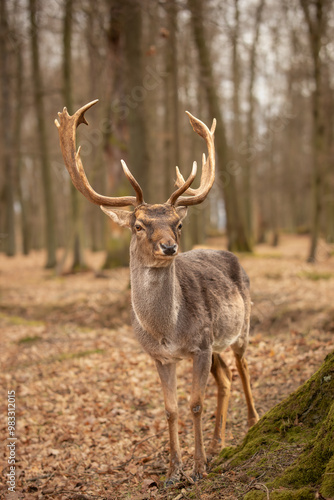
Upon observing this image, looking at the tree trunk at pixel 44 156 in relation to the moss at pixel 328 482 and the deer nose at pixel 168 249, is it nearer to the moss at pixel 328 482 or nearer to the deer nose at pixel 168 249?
the deer nose at pixel 168 249

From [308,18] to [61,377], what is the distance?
1325 centimetres

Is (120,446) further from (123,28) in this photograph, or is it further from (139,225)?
(123,28)

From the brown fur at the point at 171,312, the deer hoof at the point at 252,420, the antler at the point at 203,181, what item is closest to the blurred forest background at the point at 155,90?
the antler at the point at 203,181

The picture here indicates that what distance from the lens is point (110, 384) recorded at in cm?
754

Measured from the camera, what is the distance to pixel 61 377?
25.6 ft

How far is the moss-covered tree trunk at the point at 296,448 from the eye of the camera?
3.37 m

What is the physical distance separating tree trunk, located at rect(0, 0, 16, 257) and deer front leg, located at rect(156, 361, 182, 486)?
32.8 feet

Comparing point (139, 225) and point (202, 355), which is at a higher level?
point (139, 225)

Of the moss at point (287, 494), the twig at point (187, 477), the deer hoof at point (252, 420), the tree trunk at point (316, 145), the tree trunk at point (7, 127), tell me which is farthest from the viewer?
the tree trunk at point (7, 127)

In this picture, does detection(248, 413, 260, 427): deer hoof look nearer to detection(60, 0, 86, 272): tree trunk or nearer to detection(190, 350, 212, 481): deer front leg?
detection(190, 350, 212, 481): deer front leg

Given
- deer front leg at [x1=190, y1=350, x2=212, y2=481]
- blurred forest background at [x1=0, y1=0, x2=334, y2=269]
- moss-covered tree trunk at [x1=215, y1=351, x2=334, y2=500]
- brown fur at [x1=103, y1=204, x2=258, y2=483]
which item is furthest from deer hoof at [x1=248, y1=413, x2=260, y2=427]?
blurred forest background at [x1=0, y1=0, x2=334, y2=269]

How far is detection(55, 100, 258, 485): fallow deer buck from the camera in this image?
4.74 m

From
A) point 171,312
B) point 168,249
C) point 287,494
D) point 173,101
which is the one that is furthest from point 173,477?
point 173,101

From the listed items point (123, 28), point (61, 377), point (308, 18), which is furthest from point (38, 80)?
point (61, 377)
